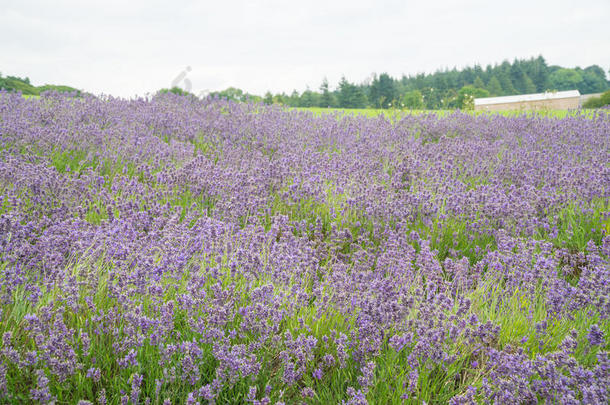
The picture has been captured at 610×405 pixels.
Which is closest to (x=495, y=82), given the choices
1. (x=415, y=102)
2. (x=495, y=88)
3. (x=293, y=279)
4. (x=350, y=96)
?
(x=495, y=88)

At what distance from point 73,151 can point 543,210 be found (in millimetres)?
5653

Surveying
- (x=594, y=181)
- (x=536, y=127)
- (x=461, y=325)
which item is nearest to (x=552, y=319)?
(x=461, y=325)

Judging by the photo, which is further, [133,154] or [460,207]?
[133,154]

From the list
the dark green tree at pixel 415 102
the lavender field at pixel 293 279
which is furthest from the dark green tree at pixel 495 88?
the lavender field at pixel 293 279

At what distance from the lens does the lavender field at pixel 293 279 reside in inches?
74.1

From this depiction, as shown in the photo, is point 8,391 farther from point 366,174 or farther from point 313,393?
point 366,174

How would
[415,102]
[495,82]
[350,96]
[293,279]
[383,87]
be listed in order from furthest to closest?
[495,82], [383,87], [350,96], [415,102], [293,279]

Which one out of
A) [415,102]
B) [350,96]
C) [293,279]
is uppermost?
[350,96]

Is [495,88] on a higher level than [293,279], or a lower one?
higher

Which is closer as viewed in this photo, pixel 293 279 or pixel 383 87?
pixel 293 279

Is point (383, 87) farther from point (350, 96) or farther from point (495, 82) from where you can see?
point (495, 82)

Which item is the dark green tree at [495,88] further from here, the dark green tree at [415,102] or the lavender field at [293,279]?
the lavender field at [293,279]

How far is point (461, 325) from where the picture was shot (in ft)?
7.27

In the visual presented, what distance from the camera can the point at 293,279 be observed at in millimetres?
2930
